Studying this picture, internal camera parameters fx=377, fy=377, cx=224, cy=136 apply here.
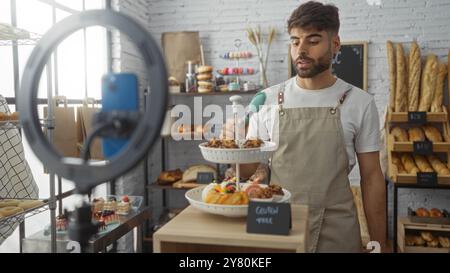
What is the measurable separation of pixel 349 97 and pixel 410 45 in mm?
2776

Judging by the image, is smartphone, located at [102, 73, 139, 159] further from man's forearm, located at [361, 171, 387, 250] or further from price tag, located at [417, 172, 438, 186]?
price tag, located at [417, 172, 438, 186]

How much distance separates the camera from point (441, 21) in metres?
3.92

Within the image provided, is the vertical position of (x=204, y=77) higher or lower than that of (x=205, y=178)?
higher

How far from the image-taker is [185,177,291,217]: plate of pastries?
1.07 m

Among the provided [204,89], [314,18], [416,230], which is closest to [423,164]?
[416,230]

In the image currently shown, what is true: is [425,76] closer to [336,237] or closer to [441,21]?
[441,21]

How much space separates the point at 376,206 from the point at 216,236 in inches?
39.6

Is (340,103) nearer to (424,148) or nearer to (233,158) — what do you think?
(233,158)

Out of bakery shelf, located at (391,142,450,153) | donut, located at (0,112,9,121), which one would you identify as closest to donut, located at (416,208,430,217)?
bakery shelf, located at (391,142,450,153)

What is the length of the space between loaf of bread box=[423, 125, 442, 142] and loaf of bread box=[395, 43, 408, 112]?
0.30 metres

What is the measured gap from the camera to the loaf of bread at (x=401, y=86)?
3.67 metres

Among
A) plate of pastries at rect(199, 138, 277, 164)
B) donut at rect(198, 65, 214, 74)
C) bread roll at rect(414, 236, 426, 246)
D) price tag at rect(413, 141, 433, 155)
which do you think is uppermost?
donut at rect(198, 65, 214, 74)

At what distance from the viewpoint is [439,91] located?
143 inches
